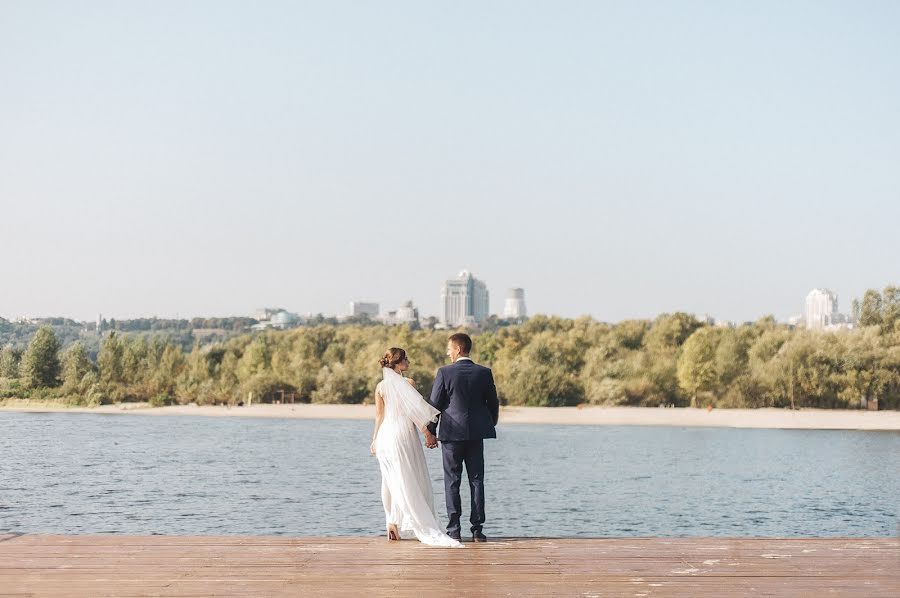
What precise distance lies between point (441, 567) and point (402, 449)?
1.87 meters

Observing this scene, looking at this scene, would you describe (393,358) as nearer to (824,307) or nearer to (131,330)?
(131,330)

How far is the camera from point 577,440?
63.9m

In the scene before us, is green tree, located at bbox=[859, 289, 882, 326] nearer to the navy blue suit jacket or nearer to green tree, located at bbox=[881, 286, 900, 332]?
green tree, located at bbox=[881, 286, 900, 332]

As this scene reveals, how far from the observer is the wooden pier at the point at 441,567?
769 centimetres

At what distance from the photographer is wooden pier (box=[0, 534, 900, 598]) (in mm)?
7688

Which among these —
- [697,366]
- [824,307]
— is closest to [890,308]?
[697,366]

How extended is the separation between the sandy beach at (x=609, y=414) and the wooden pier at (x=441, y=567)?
7160cm

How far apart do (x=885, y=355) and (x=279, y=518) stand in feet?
212

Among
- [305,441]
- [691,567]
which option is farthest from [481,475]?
[305,441]

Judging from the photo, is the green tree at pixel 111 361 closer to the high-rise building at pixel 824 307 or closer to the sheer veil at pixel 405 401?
the sheer veil at pixel 405 401

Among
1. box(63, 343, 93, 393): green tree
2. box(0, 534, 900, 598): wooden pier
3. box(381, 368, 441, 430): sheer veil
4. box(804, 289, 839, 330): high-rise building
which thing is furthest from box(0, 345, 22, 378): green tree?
box(804, 289, 839, 330): high-rise building

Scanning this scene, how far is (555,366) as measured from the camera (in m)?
88.7

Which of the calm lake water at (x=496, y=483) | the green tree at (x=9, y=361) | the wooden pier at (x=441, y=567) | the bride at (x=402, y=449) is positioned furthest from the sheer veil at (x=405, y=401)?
the green tree at (x=9, y=361)

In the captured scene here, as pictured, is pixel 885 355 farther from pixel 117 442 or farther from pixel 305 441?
pixel 117 442
